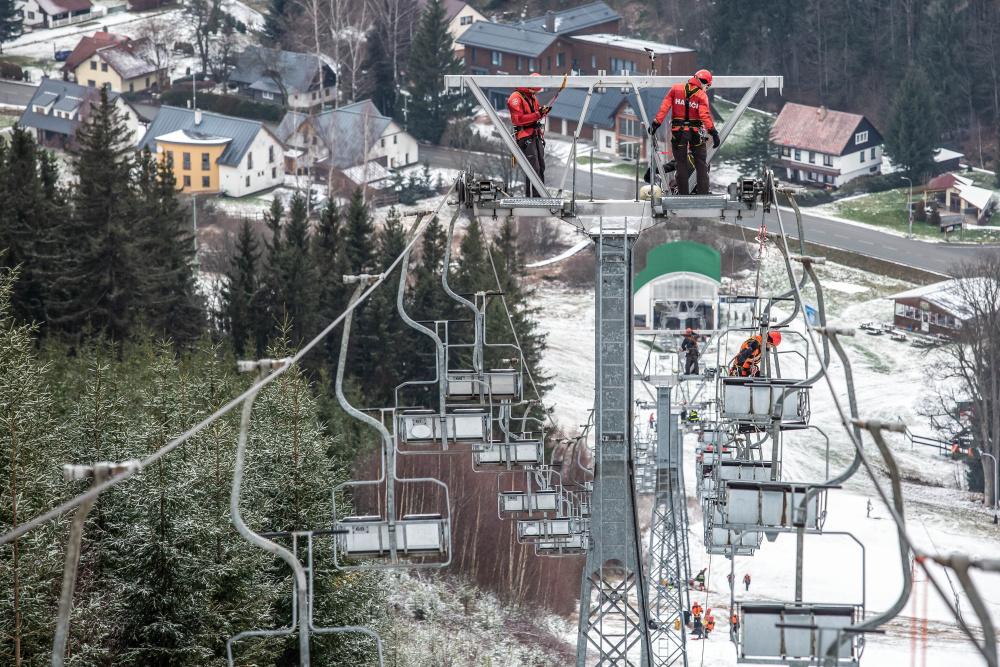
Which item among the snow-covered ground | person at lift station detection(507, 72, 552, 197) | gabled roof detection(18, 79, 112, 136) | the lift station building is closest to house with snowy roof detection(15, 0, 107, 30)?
gabled roof detection(18, 79, 112, 136)

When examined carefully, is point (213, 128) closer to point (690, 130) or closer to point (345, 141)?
point (345, 141)

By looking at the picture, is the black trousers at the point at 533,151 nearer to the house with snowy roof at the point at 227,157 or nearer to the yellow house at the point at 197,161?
the house with snowy roof at the point at 227,157

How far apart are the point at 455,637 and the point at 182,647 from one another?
53.8 feet

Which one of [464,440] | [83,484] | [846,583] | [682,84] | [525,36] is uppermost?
[525,36]

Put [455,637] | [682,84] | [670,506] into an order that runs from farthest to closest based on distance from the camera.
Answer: [455,637] → [670,506] → [682,84]

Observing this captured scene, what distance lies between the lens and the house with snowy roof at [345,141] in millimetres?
92562

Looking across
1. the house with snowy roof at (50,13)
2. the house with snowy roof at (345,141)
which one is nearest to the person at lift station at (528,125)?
the house with snowy roof at (345,141)

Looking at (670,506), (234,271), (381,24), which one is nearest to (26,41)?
(381,24)

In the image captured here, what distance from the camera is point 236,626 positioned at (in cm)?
2694

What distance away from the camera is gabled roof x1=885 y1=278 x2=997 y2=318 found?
215 feet

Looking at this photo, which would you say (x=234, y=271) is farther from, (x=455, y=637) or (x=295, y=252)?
(x=455, y=637)

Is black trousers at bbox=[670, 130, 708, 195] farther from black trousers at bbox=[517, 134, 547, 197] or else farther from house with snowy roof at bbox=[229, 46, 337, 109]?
house with snowy roof at bbox=[229, 46, 337, 109]

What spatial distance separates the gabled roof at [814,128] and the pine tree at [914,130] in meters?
2.61

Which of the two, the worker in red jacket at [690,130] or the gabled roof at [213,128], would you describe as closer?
the worker in red jacket at [690,130]
